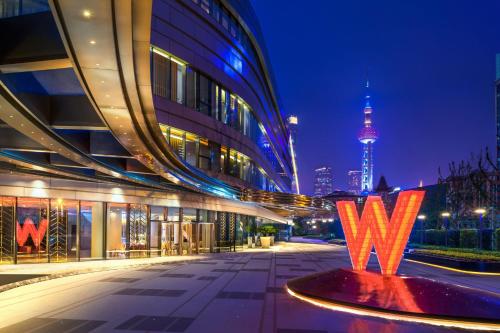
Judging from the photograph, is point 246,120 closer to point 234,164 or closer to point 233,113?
point 233,113

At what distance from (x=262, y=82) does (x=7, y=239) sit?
1471 inches

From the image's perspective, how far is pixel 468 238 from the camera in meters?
36.4

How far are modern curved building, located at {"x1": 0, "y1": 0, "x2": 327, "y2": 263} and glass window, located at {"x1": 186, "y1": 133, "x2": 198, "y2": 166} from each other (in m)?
0.10

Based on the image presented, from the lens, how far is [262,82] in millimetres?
57500

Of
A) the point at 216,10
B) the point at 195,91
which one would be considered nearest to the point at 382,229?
the point at 195,91

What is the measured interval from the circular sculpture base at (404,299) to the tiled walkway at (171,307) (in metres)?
0.65

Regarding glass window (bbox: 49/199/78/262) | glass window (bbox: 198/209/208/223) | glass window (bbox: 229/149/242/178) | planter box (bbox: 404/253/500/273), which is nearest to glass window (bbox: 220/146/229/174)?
glass window (bbox: 229/149/242/178)

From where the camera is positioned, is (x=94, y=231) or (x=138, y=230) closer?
(x=94, y=231)

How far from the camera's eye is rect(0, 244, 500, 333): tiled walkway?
10.8 m

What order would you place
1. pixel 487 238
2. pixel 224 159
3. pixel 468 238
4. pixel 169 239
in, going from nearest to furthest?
pixel 169 239 < pixel 487 238 < pixel 468 238 < pixel 224 159

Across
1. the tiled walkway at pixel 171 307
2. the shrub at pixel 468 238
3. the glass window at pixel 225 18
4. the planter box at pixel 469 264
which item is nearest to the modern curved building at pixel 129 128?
the glass window at pixel 225 18

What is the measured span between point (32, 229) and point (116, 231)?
5.75 m

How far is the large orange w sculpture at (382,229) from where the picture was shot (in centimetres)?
1507

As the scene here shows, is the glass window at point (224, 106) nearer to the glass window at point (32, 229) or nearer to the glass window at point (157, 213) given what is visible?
the glass window at point (157, 213)
